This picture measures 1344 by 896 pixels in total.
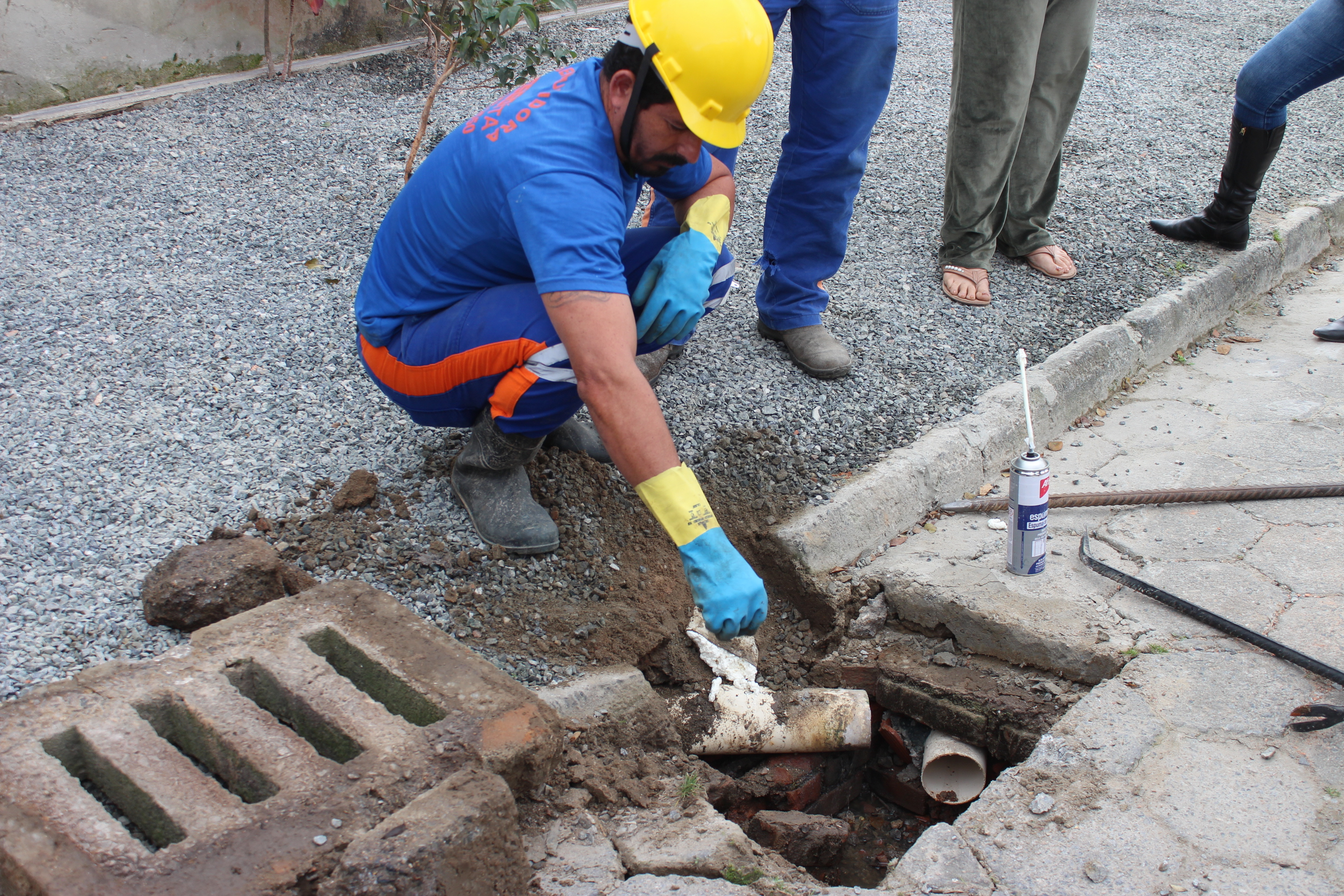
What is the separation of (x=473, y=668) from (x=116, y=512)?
1162 millimetres

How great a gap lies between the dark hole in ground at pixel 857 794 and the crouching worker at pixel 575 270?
0.46 m

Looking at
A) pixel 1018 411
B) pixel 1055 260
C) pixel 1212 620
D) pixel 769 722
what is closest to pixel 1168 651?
pixel 1212 620

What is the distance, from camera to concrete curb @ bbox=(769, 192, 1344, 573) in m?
2.68

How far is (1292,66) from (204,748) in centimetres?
438

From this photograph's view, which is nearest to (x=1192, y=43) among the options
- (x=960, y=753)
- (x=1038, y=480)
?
(x=1038, y=480)

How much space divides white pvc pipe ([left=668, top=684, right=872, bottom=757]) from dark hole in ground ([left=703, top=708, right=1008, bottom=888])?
2.6 inches

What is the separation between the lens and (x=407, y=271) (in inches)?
92.8

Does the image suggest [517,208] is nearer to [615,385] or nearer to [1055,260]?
[615,385]

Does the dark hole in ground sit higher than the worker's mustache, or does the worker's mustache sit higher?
the worker's mustache

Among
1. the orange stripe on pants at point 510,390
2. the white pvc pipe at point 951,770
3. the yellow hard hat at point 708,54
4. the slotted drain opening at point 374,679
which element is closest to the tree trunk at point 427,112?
the orange stripe on pants at point 510,390

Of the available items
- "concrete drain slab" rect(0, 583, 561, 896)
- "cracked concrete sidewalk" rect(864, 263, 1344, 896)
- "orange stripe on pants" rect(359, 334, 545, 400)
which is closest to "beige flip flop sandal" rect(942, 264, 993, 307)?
"cracked concrete sidewalk" rect(864, 263, 1344, 896)

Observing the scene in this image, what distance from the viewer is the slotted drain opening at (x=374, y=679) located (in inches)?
70.4

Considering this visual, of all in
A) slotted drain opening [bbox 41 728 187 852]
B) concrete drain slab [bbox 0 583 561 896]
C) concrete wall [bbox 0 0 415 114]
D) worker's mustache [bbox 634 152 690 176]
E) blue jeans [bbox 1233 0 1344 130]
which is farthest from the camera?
concrete wall [bbox 0 0 415 114]

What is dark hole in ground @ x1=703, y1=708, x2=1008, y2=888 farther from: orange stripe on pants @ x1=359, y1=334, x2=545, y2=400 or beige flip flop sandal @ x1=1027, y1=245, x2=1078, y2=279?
beige flip flop sandal @ x1=1027, y1=245, x2=1078, y2=279
